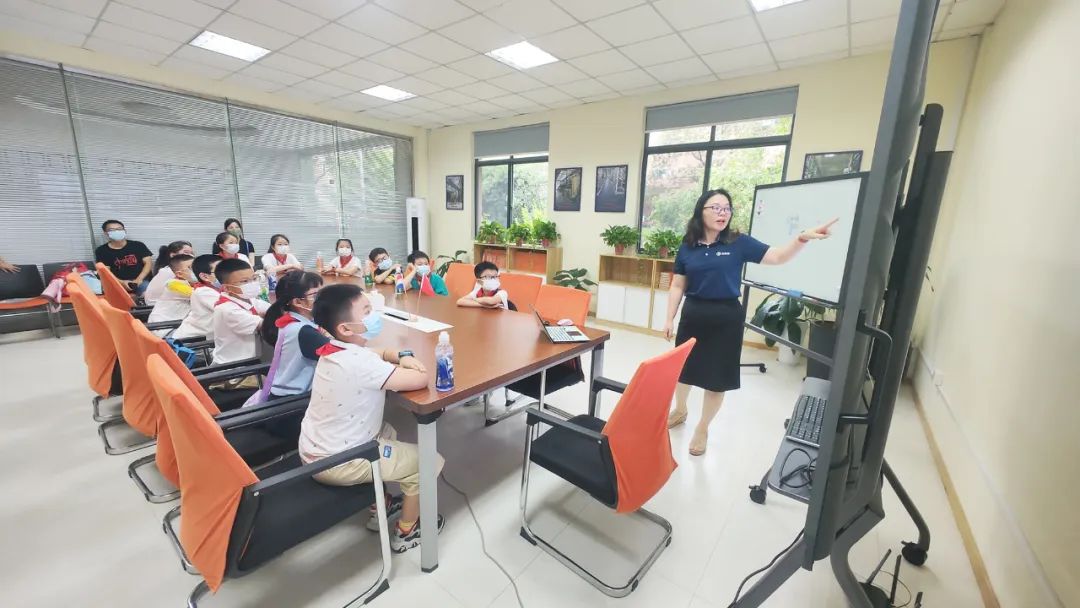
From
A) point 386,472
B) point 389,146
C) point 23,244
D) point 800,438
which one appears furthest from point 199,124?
point 800,438

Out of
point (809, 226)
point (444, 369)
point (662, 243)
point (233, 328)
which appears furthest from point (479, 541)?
point (662, 243)

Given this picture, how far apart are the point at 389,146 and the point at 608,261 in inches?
176

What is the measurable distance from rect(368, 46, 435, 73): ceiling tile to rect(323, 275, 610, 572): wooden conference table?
8.75 feet

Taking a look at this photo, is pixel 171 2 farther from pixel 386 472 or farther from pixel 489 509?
pixel 489 509

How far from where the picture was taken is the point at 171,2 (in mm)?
3309

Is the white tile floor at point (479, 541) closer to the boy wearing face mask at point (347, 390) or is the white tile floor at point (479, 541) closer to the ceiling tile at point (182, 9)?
the boy wearing face mask at point (347, 390)

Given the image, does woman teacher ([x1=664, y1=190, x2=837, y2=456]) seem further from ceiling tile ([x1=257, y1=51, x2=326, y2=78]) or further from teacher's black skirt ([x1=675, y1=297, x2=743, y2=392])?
ceiling tile ([x1=257, y1=51, x2=326, y2=78])

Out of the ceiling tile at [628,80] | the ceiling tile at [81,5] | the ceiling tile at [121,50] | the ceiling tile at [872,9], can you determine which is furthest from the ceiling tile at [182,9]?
the ceiling tile at [872,9]

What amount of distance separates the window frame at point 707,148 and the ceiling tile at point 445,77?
2.37 m

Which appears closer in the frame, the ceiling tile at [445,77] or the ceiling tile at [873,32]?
the ceiling tile at [873,32]

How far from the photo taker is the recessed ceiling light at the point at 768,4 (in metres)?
3.04

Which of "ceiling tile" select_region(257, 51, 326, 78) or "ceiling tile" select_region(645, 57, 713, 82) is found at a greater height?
"ceiling tile" select_region(645, 57, 713, 82)

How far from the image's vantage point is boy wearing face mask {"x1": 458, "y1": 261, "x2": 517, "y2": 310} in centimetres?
299

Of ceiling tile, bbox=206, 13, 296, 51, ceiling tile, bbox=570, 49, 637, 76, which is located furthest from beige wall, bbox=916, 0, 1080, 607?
ceiling tile, bbox=206, 13, 296, 51
